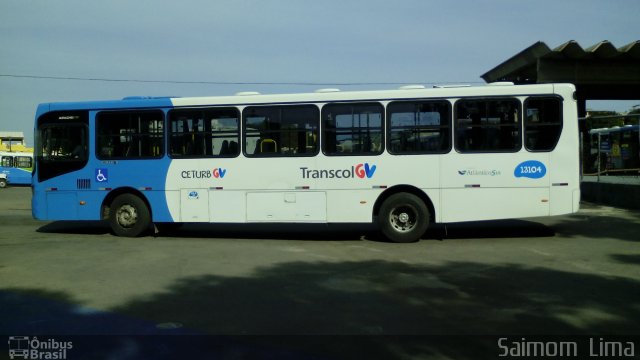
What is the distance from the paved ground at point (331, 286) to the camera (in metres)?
5.46

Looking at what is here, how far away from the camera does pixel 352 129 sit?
437 inches

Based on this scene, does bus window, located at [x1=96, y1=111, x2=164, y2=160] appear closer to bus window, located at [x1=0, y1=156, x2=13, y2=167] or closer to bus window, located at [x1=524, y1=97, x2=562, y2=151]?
bus window, located at [x1=524, y1=97, x2=562, y2=151]

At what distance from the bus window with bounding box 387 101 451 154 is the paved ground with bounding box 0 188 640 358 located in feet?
6.49

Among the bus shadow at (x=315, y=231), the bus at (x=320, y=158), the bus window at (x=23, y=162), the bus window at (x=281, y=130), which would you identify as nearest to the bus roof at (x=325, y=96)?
the bus at (x=320, y=158)

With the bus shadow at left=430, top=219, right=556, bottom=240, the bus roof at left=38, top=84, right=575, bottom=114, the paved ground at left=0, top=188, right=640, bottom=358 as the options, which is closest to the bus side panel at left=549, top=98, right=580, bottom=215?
the bus roof at left=38, top=84, right=575, bottom=114

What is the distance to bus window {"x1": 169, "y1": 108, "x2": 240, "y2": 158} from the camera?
11.5 meters

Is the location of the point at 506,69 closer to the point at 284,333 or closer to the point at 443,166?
the point at 443,166

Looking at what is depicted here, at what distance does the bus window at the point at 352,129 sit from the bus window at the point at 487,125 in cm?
162

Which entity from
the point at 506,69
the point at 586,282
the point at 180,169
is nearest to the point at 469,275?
the point at 586,282

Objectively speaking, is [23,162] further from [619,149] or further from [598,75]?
[619,149]

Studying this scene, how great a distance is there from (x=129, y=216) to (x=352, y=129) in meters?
5.35

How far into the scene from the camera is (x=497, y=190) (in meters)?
10.7

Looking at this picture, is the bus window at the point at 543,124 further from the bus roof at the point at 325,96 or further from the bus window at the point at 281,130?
the bus window at the point at 281,130

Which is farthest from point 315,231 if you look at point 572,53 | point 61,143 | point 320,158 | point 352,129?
point 572,53
